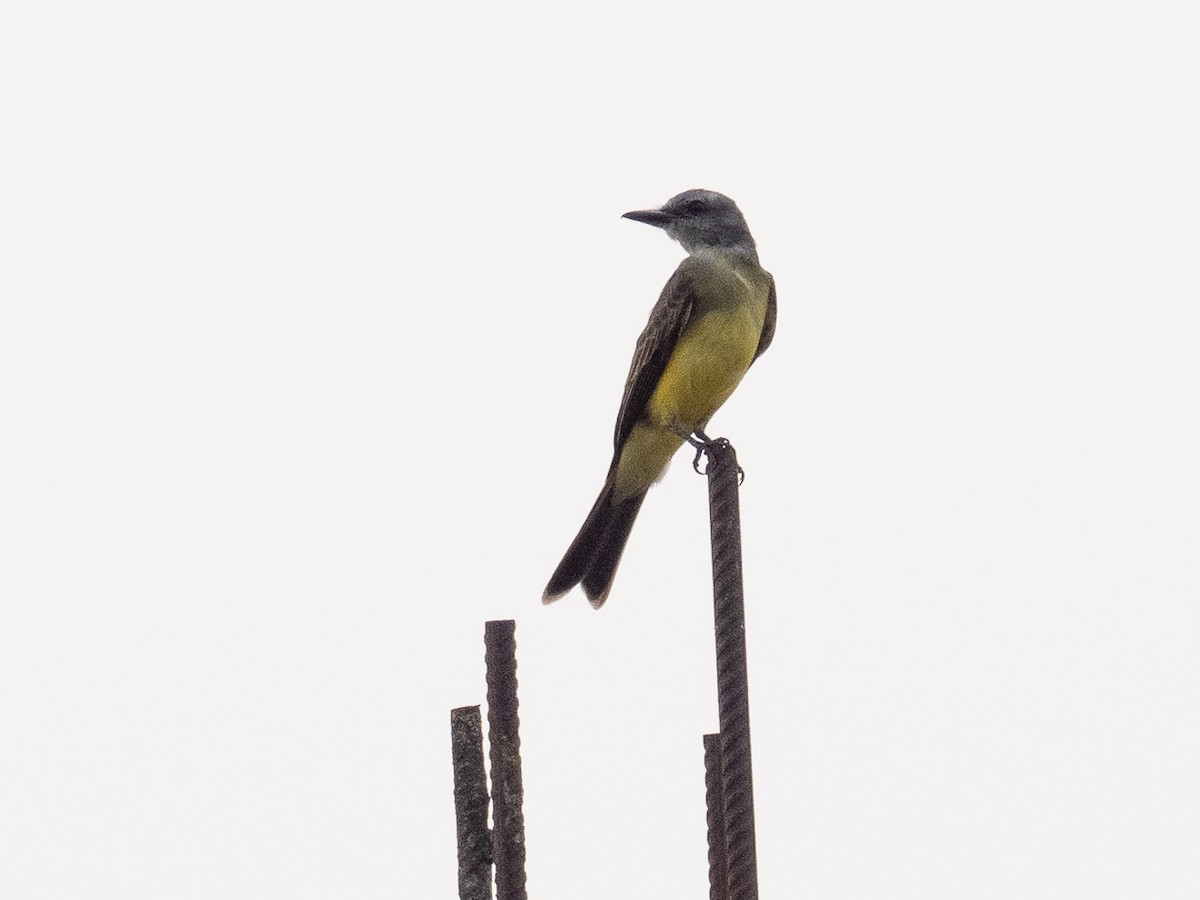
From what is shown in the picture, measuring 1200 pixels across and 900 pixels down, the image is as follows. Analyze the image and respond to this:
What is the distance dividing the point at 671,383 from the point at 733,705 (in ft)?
14.1

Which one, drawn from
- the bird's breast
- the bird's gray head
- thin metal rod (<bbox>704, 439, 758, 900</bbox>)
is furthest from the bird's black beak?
thin metal rod (<bbox>704, 439, 758, 900</bbox>)

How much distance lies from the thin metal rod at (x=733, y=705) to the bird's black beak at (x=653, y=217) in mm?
4923

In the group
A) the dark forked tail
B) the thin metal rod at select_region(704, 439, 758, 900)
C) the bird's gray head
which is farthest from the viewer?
the bird's gray head

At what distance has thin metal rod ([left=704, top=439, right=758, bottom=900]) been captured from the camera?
2928 millimetres

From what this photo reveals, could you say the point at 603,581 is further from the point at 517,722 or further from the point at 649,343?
the point at 517,722

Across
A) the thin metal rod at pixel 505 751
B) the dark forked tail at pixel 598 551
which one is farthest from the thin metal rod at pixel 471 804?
the dark forked tail at pixel 598 551

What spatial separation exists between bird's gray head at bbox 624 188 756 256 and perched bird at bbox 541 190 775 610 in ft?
0.66

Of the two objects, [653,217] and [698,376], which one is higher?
[653,217]

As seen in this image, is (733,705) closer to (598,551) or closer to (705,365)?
(705,365)

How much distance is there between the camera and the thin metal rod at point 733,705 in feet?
9.61

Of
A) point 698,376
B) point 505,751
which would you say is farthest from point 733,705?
point 698,376

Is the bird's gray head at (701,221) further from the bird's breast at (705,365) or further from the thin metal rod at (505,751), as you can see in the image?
the thin metal rod at (505,751)

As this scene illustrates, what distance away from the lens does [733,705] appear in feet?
10.00

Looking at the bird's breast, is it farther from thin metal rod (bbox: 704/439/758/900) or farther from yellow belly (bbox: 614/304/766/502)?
thin metal rod (bbox: 704/439/758/900)
